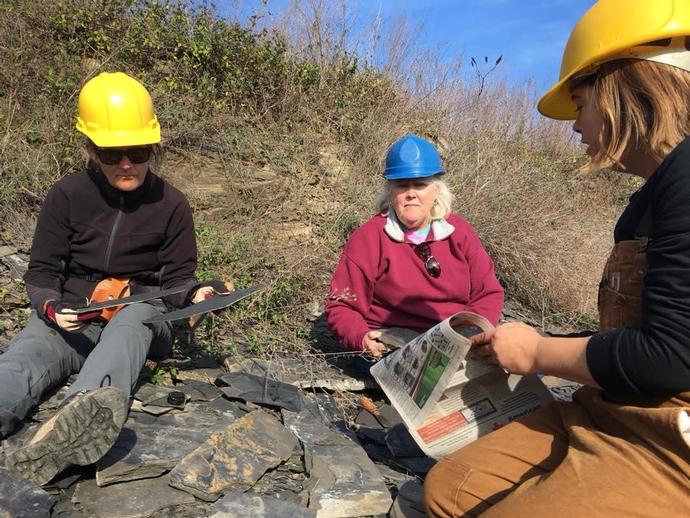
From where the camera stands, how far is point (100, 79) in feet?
8.84

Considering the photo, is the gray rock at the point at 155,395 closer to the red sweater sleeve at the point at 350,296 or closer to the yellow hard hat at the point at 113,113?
the red sweater sleeve at the point at 350,296

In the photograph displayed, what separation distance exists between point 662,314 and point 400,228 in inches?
81.5

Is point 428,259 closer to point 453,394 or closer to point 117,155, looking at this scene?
point 453,394

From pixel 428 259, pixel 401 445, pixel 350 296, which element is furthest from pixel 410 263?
pixel 401 445

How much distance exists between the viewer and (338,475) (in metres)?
2.23

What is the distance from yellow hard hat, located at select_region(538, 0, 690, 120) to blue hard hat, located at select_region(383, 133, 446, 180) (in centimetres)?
151

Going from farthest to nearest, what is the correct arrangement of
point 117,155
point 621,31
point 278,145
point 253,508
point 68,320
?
point 278,145
point 117,155
point 68,320
point 253,508
point 621,31

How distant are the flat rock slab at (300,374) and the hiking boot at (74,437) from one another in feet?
4.51

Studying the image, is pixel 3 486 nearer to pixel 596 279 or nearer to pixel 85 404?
pixel 85 404

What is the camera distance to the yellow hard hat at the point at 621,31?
4.71ft

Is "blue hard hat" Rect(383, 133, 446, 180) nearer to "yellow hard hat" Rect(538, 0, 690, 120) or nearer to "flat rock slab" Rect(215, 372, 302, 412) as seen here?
"flat rock slab" Rect(215, 372, 302, 412)

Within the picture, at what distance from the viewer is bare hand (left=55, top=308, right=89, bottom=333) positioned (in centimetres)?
243

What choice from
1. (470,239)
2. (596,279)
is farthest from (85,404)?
(596,279)

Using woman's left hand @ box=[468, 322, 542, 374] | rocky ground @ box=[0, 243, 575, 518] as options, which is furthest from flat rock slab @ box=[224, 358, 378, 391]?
woman's left hand @ box=[468, 322, 542, 374]
